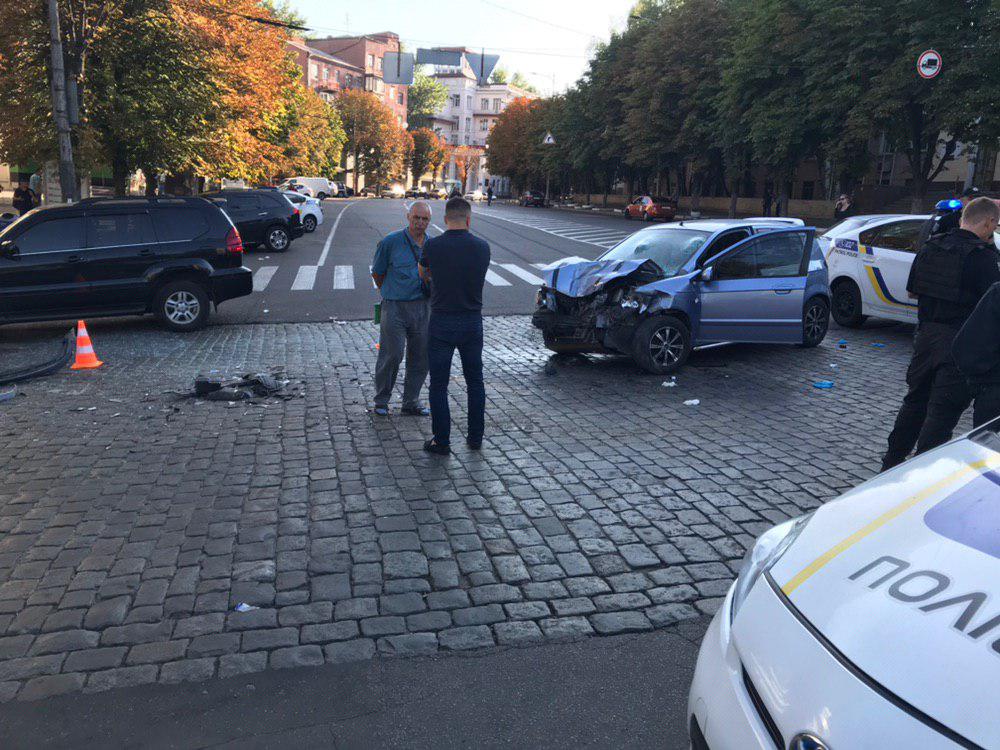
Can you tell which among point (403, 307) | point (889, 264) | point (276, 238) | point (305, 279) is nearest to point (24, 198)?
point (276, 238)

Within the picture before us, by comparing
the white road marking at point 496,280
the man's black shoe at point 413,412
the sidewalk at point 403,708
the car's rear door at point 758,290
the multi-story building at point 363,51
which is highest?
the multi-story building at point 363,51

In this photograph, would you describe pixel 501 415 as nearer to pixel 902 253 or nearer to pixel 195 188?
pixel 902 253

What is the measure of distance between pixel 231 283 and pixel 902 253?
10.1 meters

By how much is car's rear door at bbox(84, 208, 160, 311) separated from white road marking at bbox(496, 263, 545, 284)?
8619mm

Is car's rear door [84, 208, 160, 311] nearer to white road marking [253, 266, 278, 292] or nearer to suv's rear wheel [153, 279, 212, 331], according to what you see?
suv's rear wheel [153, 279, 212, 331]

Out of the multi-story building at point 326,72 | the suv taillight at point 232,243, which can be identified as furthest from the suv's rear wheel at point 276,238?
the multi-story building at point 326,72

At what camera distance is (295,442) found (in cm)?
650

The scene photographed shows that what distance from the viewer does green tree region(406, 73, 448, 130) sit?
124562mm

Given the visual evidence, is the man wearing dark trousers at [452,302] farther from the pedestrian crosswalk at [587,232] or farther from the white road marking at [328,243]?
the pedestrian crosswalk at [587,232]

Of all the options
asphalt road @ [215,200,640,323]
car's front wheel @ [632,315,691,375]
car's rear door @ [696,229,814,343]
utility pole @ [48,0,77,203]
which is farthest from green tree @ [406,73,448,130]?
car's front wheel @ [632,315,691,375]

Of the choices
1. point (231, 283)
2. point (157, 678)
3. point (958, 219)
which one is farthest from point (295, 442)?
point (231, 283)

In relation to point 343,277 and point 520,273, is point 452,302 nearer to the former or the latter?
point 343,277

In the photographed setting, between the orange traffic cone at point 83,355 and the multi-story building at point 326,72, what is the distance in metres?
84.4

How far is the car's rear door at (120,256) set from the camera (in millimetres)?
11062
